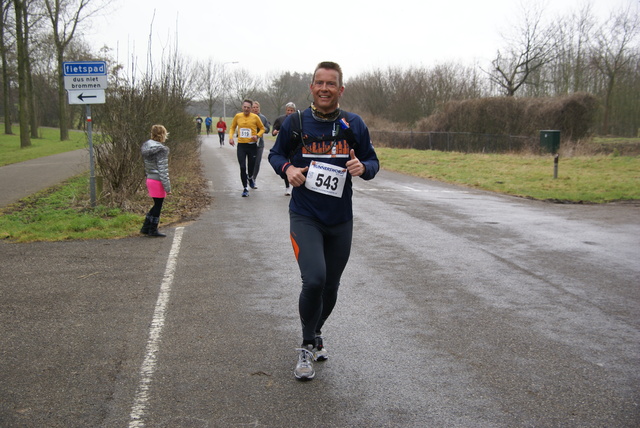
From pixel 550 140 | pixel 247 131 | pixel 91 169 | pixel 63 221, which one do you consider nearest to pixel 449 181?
pixel 247 131

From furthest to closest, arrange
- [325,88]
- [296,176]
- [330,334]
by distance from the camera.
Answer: [330,334]
[325,88]
[296,176]

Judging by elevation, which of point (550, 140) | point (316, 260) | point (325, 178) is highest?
point (550, 140)

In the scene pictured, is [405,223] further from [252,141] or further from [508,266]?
[252,141]

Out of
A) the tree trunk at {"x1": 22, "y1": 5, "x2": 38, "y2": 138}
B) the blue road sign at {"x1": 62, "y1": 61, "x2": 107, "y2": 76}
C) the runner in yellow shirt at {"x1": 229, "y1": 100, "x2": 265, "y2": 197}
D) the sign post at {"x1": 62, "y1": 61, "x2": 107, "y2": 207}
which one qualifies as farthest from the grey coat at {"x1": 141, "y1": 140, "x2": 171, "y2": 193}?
the tree trunk at {"x1": 22, "y1": 5, "x2": 38, "y2": 138}

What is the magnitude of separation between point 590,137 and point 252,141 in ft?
80.3

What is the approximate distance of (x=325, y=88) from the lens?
3.99 m

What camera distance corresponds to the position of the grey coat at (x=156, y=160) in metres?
8.58

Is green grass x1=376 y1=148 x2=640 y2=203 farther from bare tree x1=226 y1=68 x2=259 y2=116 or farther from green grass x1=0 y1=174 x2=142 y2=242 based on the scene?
bare tree x1=226 y1=68 x2=259 y2=116

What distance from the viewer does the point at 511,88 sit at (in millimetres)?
45656

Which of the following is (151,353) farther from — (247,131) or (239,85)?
(239,85)

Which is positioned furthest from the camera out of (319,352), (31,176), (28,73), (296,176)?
(28,73)

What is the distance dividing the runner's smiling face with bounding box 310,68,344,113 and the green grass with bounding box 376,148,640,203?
12.1 metres

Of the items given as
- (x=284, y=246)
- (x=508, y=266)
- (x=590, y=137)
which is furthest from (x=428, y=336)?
(x=590, y=137)

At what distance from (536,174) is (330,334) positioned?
17.1m
